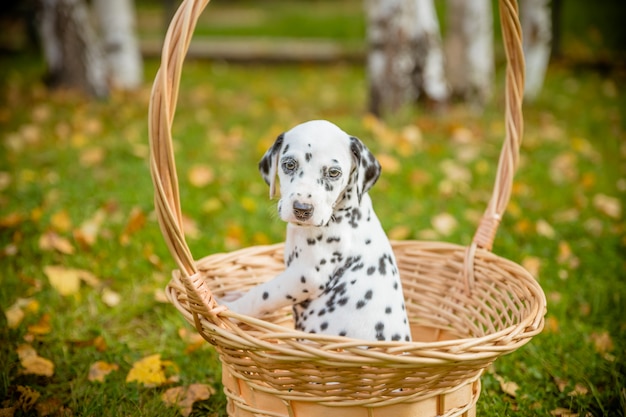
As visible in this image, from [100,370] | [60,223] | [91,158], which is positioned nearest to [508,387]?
[100,370]

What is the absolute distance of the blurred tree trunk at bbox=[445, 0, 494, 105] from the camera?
6336 millimetres

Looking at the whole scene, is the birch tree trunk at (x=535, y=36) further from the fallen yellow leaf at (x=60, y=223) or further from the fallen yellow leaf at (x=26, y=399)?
the fallen yellow leaf at (x=26, y=399)

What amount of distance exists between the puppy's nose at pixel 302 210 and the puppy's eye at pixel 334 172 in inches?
5.9

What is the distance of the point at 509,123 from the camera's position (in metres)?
2.33

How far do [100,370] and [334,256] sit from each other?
1.14 m

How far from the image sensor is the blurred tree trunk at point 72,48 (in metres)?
6.52

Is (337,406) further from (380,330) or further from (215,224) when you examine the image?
(215,224)

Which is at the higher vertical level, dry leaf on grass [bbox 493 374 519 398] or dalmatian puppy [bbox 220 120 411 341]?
dalmatian puppy [bbox 220 120 411 341]

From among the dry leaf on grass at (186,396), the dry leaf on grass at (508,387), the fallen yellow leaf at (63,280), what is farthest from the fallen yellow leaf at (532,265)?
the fallen yellow leaf at (63,280)

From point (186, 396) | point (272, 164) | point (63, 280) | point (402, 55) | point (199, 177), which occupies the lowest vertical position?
point (186, 396)

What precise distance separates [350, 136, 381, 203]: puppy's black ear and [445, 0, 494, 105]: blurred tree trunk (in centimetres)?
485

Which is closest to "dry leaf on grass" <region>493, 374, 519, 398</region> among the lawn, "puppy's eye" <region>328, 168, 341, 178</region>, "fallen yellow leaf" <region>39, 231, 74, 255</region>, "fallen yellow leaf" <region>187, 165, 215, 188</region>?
the lawn

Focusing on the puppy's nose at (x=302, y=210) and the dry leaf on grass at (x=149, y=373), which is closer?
the puppy's nose at (x=302, y=210)

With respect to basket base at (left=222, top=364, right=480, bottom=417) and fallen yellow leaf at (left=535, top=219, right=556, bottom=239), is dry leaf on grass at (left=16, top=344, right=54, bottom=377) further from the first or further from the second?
fallen yellow leaf at (left=535, top=219, right=556, bottom=239)
